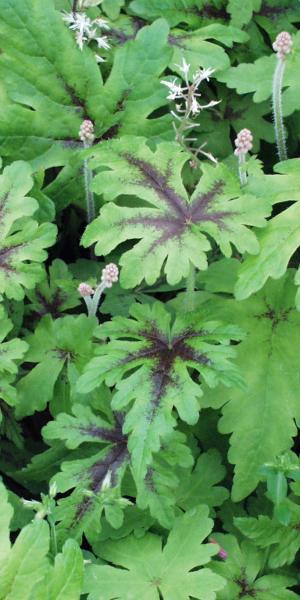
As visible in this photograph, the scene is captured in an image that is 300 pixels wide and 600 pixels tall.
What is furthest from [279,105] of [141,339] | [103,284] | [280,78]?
[141,339]

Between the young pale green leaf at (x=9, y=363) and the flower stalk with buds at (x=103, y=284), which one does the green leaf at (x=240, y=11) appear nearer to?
the flower stalk with buds at (x=103, y=284)

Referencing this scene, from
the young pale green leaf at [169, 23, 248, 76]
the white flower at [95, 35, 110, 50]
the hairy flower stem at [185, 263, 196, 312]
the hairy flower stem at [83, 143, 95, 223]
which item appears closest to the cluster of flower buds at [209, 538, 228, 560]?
the hairy flower stem at [185, 263, 196, 312]

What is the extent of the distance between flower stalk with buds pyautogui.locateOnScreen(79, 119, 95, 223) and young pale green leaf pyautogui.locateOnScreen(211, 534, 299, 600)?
1.27 m

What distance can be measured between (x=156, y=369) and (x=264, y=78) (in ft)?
4.70

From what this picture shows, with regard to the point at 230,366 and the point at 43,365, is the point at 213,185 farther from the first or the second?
the point at 43,365

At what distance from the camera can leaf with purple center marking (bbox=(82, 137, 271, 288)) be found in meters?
2.33

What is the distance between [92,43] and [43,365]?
4.56 feet

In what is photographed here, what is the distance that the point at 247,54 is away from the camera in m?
3.41

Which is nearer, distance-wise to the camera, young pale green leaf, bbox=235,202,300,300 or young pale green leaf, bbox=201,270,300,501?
young pale green leaf, bbox=235,202,300,300

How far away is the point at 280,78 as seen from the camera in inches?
107

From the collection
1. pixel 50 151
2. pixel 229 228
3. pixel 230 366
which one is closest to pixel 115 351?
pixel 230 366

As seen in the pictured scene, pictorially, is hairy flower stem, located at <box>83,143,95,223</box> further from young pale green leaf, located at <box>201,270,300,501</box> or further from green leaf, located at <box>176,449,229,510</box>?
green leaf, located at <box>176,449,229,510</box>

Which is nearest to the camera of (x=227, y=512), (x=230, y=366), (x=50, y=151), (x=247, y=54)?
(x=230, y=366)

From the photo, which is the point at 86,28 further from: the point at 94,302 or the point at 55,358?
the point at 55,358
